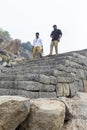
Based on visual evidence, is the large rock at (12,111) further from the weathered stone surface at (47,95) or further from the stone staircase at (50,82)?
the weathered stone surface at (47,95)

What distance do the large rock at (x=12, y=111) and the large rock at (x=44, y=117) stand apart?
6.8 inches

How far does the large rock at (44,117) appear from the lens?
4.93 m

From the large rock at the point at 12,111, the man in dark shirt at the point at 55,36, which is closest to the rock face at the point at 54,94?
the large rock at the point at 12,111

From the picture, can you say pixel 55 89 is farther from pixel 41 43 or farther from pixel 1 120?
pixel 41 43

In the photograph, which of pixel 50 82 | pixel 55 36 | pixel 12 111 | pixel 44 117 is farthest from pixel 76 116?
pixel 55 36

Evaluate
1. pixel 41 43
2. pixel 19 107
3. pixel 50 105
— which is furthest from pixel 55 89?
pixel 41 43

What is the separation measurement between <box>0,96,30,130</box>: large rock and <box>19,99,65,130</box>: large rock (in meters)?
0.17

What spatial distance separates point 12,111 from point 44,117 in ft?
2.06

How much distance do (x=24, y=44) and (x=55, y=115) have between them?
128 ft

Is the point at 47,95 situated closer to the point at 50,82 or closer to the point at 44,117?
the point at 50,82

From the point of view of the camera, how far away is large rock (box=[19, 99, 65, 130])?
4.93 m

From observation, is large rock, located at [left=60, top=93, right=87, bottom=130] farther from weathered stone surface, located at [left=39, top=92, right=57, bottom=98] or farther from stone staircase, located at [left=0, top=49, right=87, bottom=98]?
stone staircase, located at [left=0, top=49, right=87, bottom=98]

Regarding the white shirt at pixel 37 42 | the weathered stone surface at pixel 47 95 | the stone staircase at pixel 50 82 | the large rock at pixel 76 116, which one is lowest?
the large rock at pixel 76 116

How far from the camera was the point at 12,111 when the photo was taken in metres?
4.71
